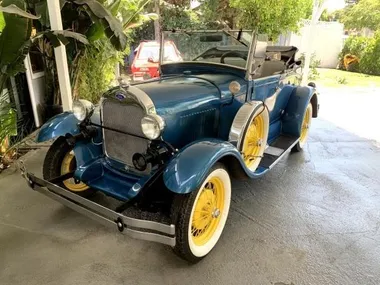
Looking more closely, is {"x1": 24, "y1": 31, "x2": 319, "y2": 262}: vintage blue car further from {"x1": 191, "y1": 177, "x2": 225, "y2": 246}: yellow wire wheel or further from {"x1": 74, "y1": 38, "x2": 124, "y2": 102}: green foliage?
{"x1": 74, "y1": 38, "x2": 124, "y2": 102}: green foliage

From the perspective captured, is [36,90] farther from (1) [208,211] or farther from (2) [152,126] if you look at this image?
(1) [208,211]

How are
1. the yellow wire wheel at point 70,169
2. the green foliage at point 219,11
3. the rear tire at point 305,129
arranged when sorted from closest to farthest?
the yellow wire wheel at point 70,169 → the rear tire at point 305,129 → the green foliage at point 219,11

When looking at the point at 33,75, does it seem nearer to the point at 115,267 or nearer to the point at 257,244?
the point at 115,267

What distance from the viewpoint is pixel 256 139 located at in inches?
111

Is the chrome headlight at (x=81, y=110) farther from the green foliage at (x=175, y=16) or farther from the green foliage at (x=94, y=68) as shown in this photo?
the green foliage at (x=175, y=16)

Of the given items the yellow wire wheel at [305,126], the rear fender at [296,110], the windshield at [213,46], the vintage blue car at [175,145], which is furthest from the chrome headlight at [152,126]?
the yellow wire wheel at [305,126]

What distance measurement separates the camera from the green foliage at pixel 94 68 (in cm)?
515

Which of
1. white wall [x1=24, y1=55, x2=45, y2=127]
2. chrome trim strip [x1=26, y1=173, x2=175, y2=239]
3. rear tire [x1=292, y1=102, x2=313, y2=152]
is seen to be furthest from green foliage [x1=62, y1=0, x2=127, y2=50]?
rear tire [x1=292, y1=102, x2=313, y2=152]

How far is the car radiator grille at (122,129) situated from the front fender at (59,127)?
334 mm

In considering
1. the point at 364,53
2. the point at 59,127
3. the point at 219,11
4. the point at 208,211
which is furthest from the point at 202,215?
the point at 364,53

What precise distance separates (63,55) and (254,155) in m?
2.76

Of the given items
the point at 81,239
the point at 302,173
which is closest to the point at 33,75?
the point at 81,239

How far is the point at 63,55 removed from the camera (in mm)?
3773

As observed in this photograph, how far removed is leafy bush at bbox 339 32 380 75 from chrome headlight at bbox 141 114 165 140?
1295 cm
